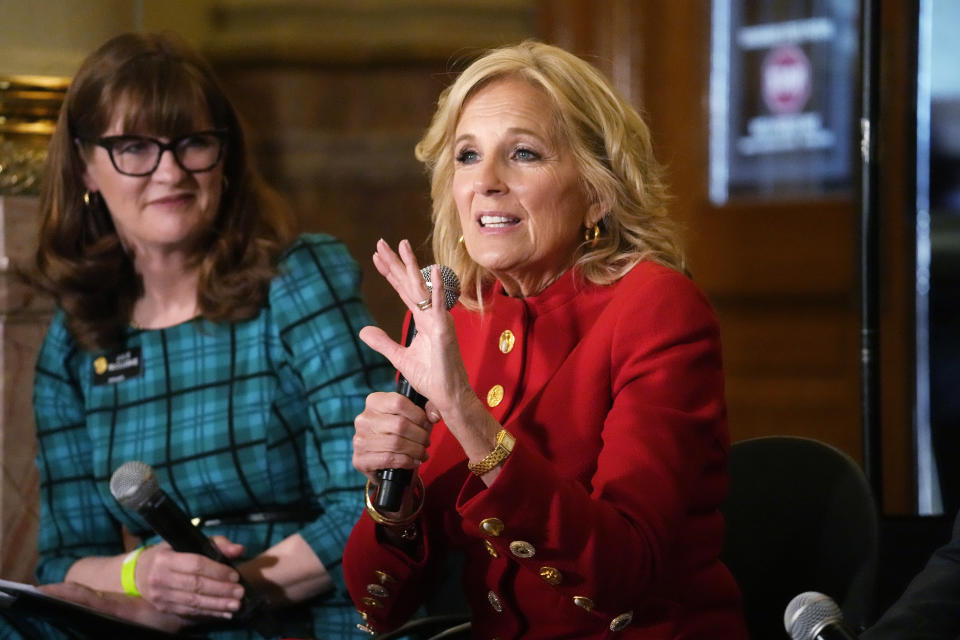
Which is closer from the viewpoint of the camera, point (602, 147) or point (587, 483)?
point (587, 483)

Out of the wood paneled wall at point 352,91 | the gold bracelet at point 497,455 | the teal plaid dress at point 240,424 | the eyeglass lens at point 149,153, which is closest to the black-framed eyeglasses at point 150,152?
the eyeglass lens at point 149,153

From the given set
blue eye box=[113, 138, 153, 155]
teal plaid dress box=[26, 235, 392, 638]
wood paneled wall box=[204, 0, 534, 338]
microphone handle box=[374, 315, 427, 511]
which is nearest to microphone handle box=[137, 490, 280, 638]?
teal plaid dress box=[26, 235, 392, 638]

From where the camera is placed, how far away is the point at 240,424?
2.08 meters

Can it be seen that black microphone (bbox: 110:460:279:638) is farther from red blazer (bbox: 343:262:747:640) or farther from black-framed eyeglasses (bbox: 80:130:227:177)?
black-framed eyeglasses (bbox: 80:130:227:177)

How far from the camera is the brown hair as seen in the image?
210 centimetres

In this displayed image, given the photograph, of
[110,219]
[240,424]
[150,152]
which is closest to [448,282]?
[240,424]

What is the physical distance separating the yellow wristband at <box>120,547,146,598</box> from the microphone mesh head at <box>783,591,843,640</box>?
4.43 ft

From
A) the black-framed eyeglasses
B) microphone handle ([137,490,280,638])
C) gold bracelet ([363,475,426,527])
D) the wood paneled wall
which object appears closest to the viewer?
gold bracelet ([363,475,426,527])

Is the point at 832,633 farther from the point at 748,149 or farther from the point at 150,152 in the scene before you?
the point at 748,149

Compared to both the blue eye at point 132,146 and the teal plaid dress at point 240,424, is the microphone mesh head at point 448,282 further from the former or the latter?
the blue eye at point 132,146

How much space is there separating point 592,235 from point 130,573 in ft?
3.34

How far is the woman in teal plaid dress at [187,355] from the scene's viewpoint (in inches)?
A: 79.0

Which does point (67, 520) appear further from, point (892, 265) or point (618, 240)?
point (892, 265)

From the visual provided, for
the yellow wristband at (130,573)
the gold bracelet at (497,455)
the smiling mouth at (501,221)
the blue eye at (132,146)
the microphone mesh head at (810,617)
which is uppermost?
the blue eye at (132,146)
